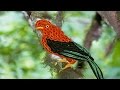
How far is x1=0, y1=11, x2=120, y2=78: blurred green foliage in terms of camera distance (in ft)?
5.69

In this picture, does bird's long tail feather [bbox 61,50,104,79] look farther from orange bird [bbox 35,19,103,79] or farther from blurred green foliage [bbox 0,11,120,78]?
blurred green foliage [bbox 0,11,120,78]

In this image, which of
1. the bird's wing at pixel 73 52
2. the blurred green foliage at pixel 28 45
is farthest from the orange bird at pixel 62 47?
the blurred green foliage at pixel 28 45

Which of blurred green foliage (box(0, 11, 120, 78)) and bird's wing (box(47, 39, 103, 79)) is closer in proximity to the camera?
bird's wing (box(47, 39, 103, 79))

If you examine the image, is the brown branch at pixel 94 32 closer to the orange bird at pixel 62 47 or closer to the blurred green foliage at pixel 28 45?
the blurred green foliage at pixel 28 45

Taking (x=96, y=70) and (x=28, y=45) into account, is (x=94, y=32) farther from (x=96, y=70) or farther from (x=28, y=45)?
(x=96, y=70)

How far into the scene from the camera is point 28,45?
1.86m

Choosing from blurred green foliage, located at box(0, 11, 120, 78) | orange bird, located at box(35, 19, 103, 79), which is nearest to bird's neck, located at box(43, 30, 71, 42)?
orange bird, located at box(35, 19, 103, 79)

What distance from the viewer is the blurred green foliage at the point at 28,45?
68.3 inches

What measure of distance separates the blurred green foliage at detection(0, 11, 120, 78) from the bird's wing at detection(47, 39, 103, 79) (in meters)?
0.56

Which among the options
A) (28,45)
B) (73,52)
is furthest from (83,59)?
(28,45)

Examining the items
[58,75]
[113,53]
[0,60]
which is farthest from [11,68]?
[58,75]

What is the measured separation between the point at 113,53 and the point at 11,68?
0.55 meters

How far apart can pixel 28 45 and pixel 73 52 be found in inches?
31.7
